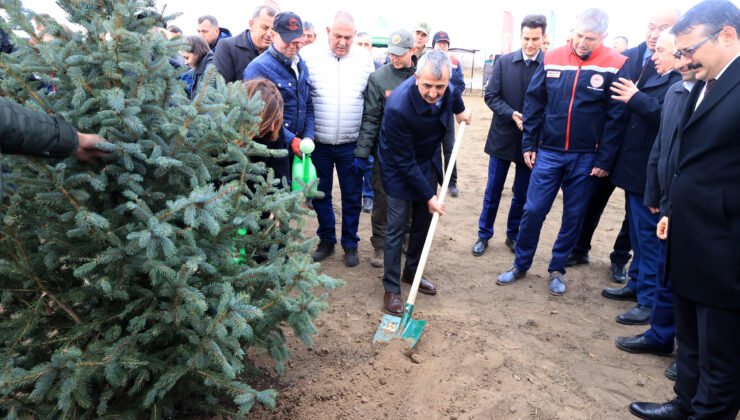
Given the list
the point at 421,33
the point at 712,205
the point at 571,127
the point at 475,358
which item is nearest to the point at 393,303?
the point at 475,358

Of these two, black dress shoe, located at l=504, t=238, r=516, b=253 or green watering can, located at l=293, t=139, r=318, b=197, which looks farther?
black dress shoe, located at l=504, t=238, r=516, b=253

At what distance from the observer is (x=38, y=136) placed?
1731 mm

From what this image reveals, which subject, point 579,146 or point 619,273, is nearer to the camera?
point 579,146

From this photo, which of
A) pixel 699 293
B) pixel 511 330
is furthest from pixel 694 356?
pixel 511 330

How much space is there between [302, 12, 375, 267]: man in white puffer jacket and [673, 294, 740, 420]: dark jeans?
3107 mm

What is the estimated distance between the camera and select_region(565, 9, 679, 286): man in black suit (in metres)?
4.45

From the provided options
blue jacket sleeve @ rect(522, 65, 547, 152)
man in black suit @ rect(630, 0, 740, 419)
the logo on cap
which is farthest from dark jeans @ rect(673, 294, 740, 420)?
blue jacket sleeve @ rect(522, 65, 547, 152)

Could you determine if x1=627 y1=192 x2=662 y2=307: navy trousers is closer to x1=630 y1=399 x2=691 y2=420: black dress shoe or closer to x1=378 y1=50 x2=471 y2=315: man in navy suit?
x1=630 y1=399 x2=691 y2=420: black dress shoe

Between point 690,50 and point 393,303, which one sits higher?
point 690,50

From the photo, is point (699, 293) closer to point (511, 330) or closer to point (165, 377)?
point (511, 330)

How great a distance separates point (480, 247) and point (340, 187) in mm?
1760

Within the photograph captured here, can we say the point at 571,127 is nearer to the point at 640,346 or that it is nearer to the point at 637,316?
the point at 637,316

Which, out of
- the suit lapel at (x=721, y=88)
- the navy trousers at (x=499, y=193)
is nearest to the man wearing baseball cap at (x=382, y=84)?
the navy trousers at (x=499, y=193)

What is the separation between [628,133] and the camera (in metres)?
4.22
